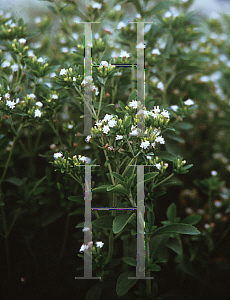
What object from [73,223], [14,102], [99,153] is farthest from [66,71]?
[73,223]

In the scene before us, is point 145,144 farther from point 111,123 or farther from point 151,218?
point 151,218

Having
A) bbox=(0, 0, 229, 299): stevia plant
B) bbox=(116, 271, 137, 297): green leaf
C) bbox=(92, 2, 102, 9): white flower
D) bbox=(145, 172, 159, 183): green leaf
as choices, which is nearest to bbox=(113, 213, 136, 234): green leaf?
bbox=(0, 0, 229, 299): stevia plant

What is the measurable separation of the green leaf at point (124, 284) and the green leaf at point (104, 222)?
19cm

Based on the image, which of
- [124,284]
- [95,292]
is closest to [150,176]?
[124,284]

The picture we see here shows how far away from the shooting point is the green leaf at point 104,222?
3.12ft

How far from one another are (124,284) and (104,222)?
230 millimetres

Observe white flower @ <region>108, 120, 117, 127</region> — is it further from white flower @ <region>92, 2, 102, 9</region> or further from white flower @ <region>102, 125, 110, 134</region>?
white flower @ <region>92, 2, 102, 9</region>

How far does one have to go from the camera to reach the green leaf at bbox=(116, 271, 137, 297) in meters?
0.94

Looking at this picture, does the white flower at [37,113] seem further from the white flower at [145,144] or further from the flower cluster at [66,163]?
the white flower at [145,144]

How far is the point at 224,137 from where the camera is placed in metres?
1.91

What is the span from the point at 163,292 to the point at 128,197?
58cm

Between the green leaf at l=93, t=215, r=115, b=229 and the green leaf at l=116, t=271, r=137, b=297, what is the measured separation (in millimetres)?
192

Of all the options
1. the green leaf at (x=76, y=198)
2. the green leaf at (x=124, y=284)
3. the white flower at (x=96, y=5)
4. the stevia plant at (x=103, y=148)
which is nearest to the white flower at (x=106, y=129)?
the stevia plant at (x=103, y=148)

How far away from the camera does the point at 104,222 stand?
96 cm
